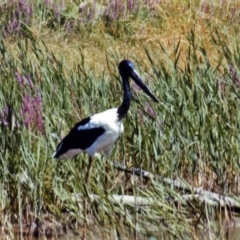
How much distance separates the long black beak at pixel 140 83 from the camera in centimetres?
809

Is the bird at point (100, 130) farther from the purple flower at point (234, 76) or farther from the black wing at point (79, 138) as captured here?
the purple flower at point (234, 76)

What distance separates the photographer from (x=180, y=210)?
289 inches

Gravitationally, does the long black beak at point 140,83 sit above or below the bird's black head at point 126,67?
below

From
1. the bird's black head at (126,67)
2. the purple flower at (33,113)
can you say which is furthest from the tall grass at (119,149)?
the bird's black head at (126,67)

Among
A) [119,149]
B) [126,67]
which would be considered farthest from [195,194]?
[126,67]

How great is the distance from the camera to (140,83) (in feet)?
26.7

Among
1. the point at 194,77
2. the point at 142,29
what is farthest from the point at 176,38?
the point at 194,77

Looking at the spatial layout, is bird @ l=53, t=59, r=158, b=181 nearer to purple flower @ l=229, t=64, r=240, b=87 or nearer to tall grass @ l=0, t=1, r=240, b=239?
tall grass @ l=0, t=1, r=240, b=239

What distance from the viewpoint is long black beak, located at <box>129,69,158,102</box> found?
26.5ft

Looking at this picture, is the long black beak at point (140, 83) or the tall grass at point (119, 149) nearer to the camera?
the tall grass at point (119, 149)

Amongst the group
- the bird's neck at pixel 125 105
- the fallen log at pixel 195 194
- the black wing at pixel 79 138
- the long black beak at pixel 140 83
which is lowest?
the fallen log at pixel 195 194

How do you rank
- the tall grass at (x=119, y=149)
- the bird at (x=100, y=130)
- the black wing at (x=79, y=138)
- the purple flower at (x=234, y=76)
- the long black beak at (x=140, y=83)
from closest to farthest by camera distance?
the tall grass at (x=119, y=149)
the black wing at (x=79, y=138)
the bird at (x=100, y=130)
the long black beak at (x=140, y=83)
the purple flower at (x=234, y=76)

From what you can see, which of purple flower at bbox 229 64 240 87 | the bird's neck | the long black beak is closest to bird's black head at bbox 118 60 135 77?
the long black beak

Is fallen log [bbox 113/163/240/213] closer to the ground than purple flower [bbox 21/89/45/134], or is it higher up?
closer to the ground
